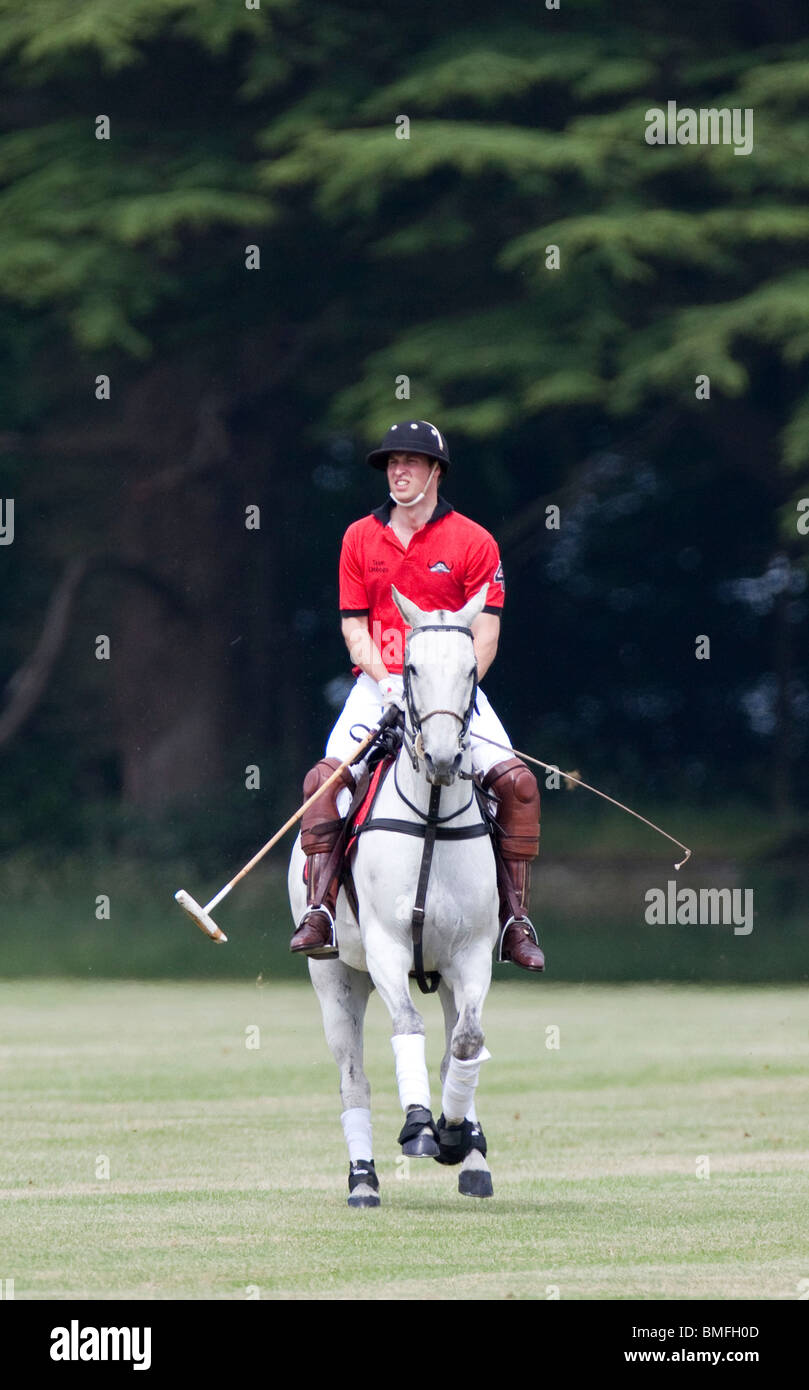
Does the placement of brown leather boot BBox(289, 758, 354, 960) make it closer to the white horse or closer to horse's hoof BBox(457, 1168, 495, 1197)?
the white horse

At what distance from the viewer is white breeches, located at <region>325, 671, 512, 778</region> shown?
411 inches

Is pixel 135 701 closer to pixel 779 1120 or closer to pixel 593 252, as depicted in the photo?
pixel 593 252

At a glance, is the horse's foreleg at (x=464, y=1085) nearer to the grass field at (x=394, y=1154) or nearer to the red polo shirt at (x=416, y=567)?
the grass field at (x=394, y=1154)

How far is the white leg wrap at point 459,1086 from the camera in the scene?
973 cm

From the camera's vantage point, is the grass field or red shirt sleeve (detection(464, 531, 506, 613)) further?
→ red shirt sleeve (detection(464, 531, 506, 613))

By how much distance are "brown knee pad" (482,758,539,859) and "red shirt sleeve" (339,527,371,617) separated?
867mm

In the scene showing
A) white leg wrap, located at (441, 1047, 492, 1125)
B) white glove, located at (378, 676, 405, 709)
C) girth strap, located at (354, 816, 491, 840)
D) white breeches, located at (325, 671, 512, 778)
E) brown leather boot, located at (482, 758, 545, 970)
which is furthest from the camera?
white breeches, located at (325, 671, 512, 778)

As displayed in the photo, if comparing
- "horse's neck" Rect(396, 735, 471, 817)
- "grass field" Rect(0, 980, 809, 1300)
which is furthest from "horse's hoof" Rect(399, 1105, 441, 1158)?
"horse's neck" Rect(396, 735, 471, 817)

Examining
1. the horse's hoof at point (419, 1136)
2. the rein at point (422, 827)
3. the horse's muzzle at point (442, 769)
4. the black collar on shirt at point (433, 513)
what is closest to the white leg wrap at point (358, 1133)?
the rein at point (422, 827)

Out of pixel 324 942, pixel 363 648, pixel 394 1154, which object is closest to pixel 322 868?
pixel 324 942

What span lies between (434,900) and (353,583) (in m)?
1.45

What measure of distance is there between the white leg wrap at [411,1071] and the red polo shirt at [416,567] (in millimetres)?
1616

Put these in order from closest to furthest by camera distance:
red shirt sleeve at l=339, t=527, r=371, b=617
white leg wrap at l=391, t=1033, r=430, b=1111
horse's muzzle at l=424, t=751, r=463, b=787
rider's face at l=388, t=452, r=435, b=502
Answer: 1. horse's muzzle at l=424, t=751, r=463, b=787
2. white leg wrap at l=391, t=1033, r=430, b=1111
3. rider's face at l=388, t=452, r=435, b=502
4. red shirt sleeve at l=339, t=527, r=371, b=617

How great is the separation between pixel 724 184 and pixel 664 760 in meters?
6.24
